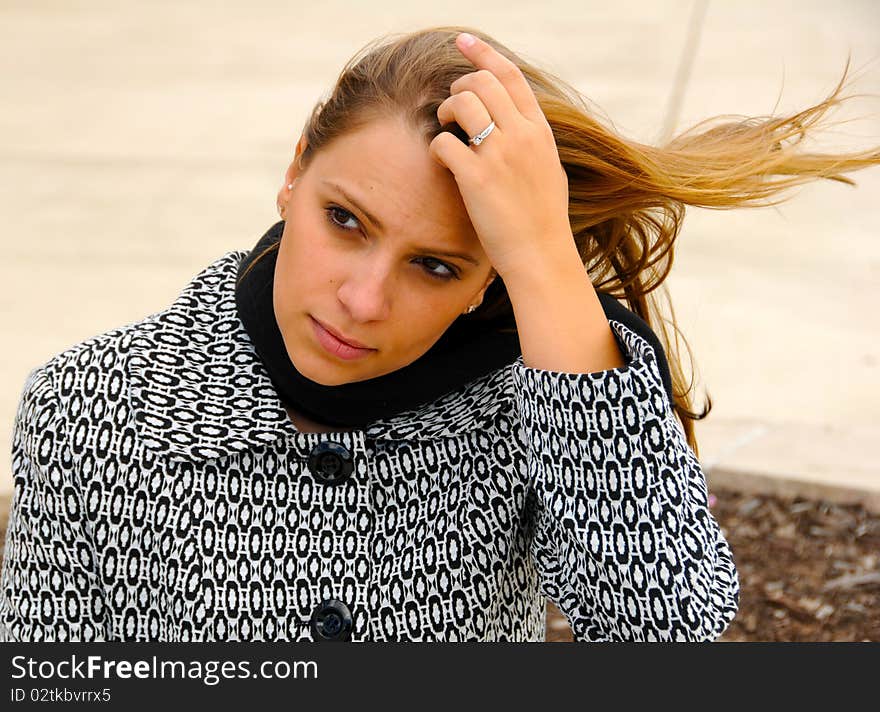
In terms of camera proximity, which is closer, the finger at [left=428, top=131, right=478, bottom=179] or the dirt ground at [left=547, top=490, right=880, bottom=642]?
the finger at [left=428, top=131, right=478, bottom=179]

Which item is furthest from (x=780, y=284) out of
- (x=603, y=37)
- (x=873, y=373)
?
(x=603, y=37)

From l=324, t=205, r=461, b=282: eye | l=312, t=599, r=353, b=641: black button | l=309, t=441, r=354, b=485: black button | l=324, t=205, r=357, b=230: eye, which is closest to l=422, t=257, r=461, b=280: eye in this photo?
l=324, t=205, r=461, b=282: eye

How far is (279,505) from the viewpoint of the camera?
82.5 inches

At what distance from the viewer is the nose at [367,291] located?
1897 mm

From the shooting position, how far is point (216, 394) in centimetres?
211

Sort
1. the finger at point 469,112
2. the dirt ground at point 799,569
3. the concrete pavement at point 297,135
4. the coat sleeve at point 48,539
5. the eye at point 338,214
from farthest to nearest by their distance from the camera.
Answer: the concrete pavement at point 297,135 → the dirt ground at point 799,569 → the coat sleeve at point 48,539 → the eye at point 338,214 → the finger at point 469,112

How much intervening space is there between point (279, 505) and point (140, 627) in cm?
32

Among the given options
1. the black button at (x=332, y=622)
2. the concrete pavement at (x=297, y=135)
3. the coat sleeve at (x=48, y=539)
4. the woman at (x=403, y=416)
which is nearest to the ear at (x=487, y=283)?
the woman at (x=403, y=416)

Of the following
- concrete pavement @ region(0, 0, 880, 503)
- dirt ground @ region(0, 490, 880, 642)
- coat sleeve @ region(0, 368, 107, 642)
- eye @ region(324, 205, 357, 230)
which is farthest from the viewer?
concrete pavement @ region(0, 0, 880, 503)

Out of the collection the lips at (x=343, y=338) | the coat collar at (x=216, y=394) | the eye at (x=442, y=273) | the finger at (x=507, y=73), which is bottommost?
the coat collar at (x=216, y=394)

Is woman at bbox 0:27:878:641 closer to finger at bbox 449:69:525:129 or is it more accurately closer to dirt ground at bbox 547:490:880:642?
finger at bbox 449:69:525:129

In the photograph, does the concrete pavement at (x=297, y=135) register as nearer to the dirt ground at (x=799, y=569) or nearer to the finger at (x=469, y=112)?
the dirt ground at (x=799, y=569)

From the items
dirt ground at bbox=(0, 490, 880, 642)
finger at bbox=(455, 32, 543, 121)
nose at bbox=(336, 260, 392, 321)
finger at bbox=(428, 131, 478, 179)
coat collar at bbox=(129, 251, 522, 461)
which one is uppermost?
finger at bbox=(455, 32, 543, 121)

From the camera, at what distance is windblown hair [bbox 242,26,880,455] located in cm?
202
